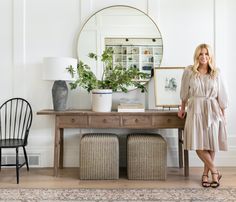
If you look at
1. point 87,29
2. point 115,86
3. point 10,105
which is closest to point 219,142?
point 115,86

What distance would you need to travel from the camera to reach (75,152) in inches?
140

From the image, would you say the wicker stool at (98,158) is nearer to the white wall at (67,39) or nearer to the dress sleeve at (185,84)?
the white wall at (67,39)

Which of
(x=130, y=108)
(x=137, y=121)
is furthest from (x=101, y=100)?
A: (x=137, y=121)

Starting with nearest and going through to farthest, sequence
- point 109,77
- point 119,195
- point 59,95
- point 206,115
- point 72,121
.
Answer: point 119,195, point 206,115, point 72,121, point 59,95, point 109,77

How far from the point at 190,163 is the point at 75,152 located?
5.06 ft

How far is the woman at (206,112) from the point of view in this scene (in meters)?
2.85

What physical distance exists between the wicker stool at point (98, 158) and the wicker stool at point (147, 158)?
190mm

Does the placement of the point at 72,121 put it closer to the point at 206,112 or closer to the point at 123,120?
the point at 123,120

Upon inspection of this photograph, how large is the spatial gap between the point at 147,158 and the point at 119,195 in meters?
0.58

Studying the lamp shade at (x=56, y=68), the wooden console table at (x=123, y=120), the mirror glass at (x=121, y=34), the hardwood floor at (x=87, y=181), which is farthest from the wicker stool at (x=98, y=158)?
the mirror glass at (x=121, y=34)

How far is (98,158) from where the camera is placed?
2.99 meters

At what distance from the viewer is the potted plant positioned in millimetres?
3146

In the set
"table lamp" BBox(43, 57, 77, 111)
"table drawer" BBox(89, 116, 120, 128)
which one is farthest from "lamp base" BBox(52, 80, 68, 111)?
"table drawer" BBox(89, 116, 120, 128)

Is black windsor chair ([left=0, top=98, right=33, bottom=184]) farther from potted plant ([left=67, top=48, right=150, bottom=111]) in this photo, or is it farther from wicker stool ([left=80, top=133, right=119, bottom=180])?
wicker stool ([left=80, top=133, right=119, bottom=180])
